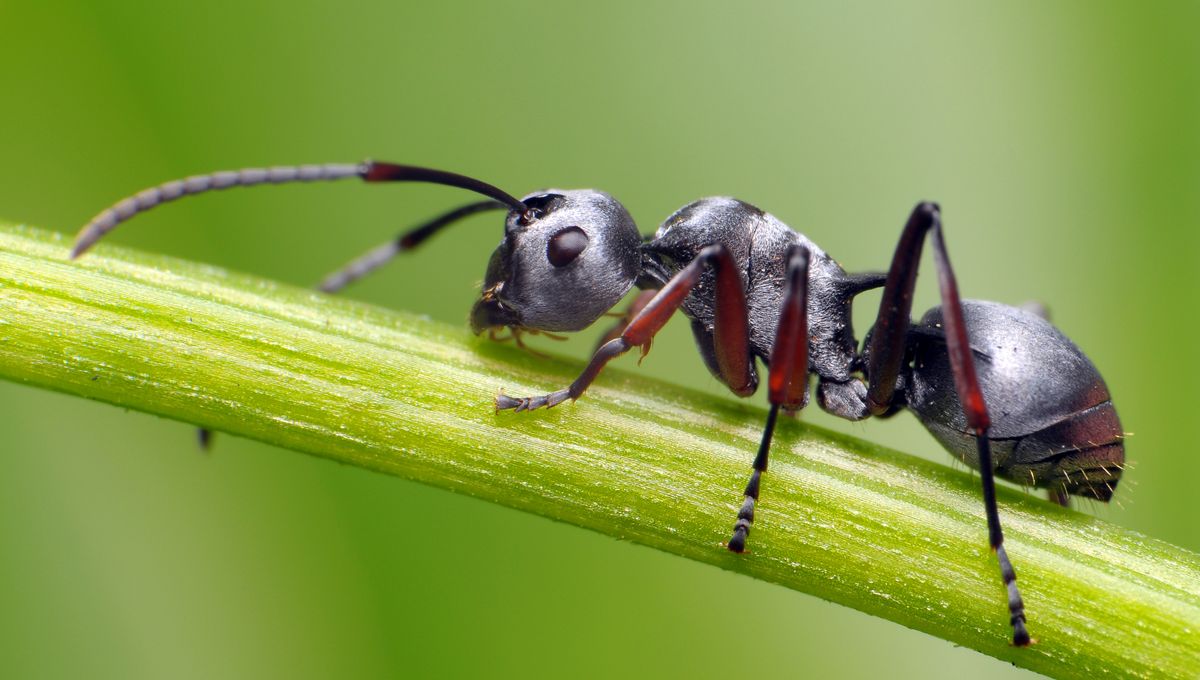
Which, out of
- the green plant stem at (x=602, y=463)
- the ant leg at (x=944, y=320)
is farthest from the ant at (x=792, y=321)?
the green plant stem at (x=602, y=463)

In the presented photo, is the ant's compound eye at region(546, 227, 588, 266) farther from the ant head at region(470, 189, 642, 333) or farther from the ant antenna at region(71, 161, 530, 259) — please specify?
the ant antenna at region(71, 161, 530, 259)

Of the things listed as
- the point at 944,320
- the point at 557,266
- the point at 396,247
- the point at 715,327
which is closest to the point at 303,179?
the point at 396,247

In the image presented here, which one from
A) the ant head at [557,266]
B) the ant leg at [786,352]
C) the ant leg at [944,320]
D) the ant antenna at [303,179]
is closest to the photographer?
the ant leg at [786,352]

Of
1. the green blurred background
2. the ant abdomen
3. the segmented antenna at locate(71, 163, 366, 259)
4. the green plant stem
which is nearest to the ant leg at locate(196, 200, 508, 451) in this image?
the green blurred background

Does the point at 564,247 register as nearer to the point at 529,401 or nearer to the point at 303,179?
the point at 529,401

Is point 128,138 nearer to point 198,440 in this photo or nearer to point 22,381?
point 198,440

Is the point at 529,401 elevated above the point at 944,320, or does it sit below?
below

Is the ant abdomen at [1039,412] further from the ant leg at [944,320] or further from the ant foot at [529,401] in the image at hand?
the ant foot at [529,401]

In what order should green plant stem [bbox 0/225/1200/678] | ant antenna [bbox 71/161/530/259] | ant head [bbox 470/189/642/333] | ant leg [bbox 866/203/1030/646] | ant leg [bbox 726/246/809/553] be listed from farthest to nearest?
1. ant head [bbox 470/189/642/333]
2. ant antenna [bbox 71/161/530/259]
3. ant leg [bbox 866/203/1030/646]
4. ant leg [bbox 726/246/809/553]
5. green plant stem [bbox 0/225/1200/678]
